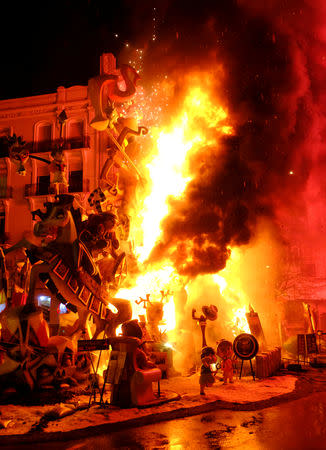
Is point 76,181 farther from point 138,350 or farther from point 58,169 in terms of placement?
point 138,350

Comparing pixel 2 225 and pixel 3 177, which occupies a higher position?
pixel 3 177

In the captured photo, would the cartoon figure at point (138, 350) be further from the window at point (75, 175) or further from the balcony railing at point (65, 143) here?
the balcony railing at point (65, 143)

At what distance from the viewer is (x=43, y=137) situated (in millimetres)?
27531

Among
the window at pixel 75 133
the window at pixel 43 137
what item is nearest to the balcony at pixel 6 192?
the window at pixel 43 137

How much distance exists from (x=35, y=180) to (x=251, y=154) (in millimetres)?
14028

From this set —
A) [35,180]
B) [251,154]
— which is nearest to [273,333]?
[251,154]

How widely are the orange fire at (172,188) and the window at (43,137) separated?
8.95 meters

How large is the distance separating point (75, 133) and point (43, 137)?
7.19ft

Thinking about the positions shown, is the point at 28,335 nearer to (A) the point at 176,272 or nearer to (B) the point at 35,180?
(A) the point at 176,272

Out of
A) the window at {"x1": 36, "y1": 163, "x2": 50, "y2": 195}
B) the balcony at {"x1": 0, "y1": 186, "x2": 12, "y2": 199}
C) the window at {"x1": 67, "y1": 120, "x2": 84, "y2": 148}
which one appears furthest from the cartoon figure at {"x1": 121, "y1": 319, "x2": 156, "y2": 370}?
the balcony at {"x1": 0, "y1": 186, "x2": 12, "y2": 199}

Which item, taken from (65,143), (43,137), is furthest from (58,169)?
(43,137)

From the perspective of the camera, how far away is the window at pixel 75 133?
26.8 meters

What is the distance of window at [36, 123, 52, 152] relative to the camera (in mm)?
27188

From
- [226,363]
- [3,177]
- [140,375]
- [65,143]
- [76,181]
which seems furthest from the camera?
[3,177]
